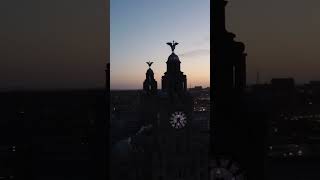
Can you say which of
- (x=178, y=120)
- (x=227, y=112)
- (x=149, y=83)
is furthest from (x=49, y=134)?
(x=149, y=83)

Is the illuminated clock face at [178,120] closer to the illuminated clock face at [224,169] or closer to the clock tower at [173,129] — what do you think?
the clock tower at [173,129]

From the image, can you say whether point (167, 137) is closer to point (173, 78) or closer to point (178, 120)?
point (178, 120)

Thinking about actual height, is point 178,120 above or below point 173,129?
above

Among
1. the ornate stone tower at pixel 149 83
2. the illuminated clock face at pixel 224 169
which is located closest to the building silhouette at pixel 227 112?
the illuminated clock face at pixel 224 169

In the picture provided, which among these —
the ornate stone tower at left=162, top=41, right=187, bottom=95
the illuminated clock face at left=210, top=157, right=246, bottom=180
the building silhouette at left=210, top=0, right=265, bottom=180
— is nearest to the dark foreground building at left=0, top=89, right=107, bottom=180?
the building silhouette at left=210, top=0, right=265, bottom=180

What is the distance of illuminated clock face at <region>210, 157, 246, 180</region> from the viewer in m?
8.23

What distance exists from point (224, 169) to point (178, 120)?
57.6 inches

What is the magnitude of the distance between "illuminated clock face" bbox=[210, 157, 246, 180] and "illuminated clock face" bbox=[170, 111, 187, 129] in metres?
1.00

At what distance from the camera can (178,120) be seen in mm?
9375

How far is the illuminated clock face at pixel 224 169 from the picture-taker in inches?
324

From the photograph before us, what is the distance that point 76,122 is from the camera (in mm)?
23297

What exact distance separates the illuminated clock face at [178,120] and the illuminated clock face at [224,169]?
998mm

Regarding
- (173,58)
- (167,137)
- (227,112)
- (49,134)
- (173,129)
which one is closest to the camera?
(173,58)

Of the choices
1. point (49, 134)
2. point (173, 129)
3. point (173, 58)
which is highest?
point (173, 58)
